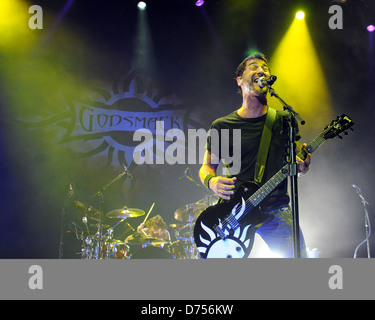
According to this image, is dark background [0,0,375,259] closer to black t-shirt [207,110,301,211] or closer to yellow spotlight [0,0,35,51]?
yellow spotlight [0,0,35,51]

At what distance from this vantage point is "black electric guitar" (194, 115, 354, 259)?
2.90m

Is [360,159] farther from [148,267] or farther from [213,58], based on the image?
[148,267]

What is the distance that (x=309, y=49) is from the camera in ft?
19.5

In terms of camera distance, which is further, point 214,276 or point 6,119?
point 6,119

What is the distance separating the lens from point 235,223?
9.63 feet

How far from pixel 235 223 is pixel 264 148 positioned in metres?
0.75

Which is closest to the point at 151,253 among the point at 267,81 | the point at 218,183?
A: the point at 218,183

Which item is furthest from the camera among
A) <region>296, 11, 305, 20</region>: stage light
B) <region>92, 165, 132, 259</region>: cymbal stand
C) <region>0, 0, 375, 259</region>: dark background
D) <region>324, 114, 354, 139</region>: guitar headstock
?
<region>296, 11, 305, 20</region>: stage light

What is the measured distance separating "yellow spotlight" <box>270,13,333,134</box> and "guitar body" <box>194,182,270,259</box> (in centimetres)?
332

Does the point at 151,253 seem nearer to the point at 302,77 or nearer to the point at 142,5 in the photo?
the point at 302,77

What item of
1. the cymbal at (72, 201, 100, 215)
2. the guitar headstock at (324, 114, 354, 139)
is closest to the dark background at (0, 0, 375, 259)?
the cymbal at (72, 201, 100, 215)

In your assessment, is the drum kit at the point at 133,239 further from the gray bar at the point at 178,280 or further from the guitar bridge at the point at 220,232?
the gray bar at the point at 178,280
